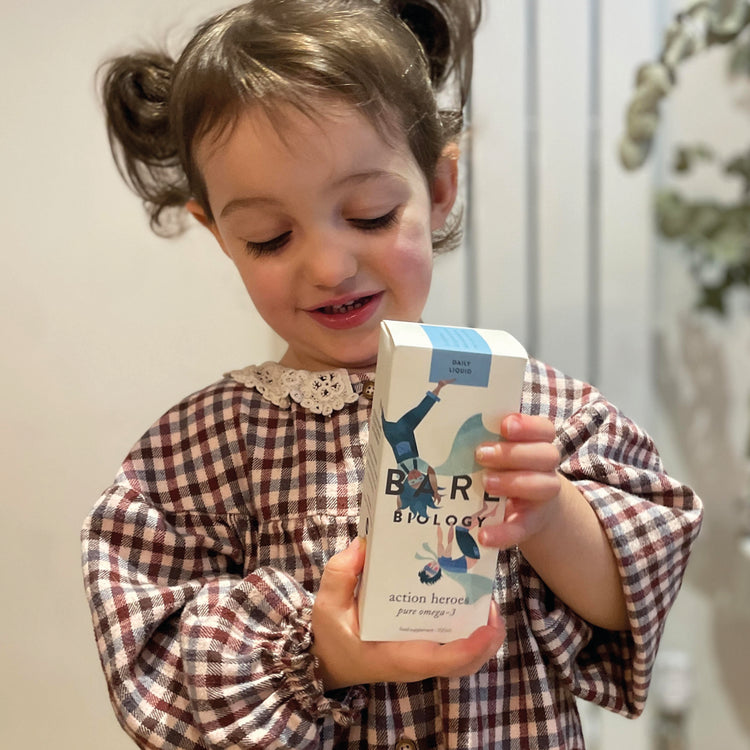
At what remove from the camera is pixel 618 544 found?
61 centimetres

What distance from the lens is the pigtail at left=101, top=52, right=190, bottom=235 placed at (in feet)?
2.63

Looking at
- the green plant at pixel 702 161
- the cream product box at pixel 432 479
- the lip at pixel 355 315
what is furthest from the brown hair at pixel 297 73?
the green plant at pixel 702 161

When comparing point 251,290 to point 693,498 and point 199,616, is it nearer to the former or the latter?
point 199,616

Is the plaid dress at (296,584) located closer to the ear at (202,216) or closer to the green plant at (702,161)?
Answer: the ear at (202,216)

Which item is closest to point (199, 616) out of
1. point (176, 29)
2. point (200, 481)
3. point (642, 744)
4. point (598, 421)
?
point (200, 481)

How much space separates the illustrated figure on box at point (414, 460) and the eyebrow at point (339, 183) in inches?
8.7

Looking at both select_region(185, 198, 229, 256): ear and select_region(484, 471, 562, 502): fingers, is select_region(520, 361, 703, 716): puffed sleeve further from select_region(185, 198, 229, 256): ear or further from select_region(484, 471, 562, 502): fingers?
select_region(185, 198, 229, 256): ear

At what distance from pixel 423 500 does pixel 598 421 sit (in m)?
0.25

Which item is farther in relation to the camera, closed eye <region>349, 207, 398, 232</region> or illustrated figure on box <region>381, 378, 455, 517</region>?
closed eye <region>349, 207, 398, 232</region>

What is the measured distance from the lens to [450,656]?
1.66 feet

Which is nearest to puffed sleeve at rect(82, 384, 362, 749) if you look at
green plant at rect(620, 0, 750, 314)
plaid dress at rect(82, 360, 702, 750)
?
plaid dress at rect(82, 360, 702, 750)

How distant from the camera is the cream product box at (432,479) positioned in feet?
1.50

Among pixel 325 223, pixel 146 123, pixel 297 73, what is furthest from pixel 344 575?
pixel 146 123

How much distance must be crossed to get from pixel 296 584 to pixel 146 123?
47 cm
